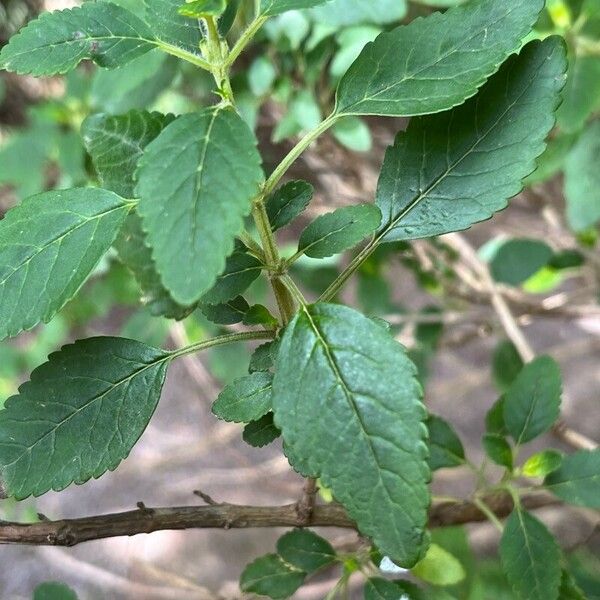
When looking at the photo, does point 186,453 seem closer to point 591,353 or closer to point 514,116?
point 591,353

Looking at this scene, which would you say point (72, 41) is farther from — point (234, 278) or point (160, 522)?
point (160, 522)

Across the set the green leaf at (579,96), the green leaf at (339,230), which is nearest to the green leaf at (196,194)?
the green leaf at (339,230)

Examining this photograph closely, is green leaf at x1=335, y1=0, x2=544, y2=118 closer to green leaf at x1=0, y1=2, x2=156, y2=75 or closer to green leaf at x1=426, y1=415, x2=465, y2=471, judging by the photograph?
green leaf at x1=0, y1=2, x2=156, y2=75

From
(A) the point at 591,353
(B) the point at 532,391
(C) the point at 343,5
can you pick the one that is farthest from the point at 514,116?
(A) the point at 591,353

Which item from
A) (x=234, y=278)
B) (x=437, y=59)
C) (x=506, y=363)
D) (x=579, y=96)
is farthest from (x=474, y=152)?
(x=506, y=363)

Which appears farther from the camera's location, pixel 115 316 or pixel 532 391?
pixel 115 316

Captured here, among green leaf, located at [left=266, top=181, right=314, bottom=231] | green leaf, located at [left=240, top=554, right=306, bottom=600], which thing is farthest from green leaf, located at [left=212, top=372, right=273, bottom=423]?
green leaf, located at [left=240, top=554, right=306, bottom=600]
